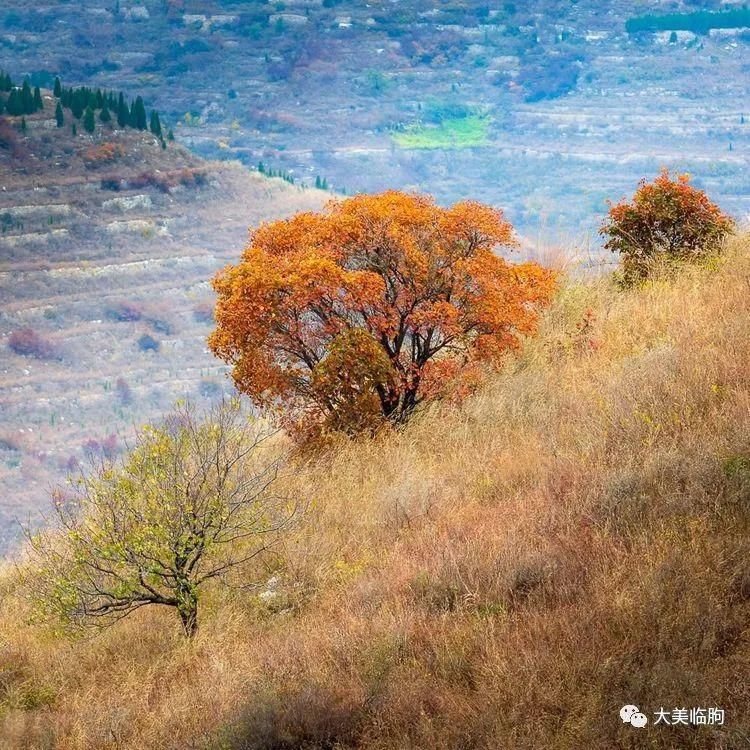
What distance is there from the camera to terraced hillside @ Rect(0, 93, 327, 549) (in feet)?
426

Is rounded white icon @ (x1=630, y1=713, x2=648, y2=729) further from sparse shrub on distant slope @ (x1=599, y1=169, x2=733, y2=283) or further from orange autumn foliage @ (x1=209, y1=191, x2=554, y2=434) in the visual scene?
sparse shrub on distant slope @ (x1=599, y1=169, x2=733, y2=283)

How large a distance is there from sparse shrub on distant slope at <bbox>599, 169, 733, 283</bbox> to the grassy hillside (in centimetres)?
472

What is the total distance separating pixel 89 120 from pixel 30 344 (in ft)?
137

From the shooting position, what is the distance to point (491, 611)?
594 centimetres

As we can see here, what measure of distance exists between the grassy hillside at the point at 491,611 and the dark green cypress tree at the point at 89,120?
160165mm

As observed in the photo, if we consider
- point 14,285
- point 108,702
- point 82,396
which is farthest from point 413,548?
point 14,285

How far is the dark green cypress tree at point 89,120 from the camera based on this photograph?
159 metres

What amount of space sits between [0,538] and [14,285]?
2352 inches

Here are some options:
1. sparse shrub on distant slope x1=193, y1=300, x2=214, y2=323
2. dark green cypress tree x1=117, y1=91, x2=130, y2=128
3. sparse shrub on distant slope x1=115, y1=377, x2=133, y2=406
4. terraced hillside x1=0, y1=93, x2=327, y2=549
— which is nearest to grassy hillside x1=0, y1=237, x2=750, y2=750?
terraced hillside x1=0, y1=93, x2=327, y2=549

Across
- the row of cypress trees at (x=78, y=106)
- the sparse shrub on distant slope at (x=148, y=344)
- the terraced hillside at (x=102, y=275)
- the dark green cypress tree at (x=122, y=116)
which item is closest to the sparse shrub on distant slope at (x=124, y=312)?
the terraced hillside at (x=102, y=275)

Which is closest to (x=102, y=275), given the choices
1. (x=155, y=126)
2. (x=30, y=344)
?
(x=30, y=344)

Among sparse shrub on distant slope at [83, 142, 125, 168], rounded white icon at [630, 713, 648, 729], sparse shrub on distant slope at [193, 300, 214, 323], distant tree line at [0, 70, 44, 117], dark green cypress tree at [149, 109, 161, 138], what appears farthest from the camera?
dark green cypress tree at [149, 109, 161, 138]

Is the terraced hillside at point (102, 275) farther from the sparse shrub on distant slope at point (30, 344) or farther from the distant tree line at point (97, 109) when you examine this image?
the distant tree line at point (97, 109)

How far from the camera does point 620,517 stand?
6.36 m
